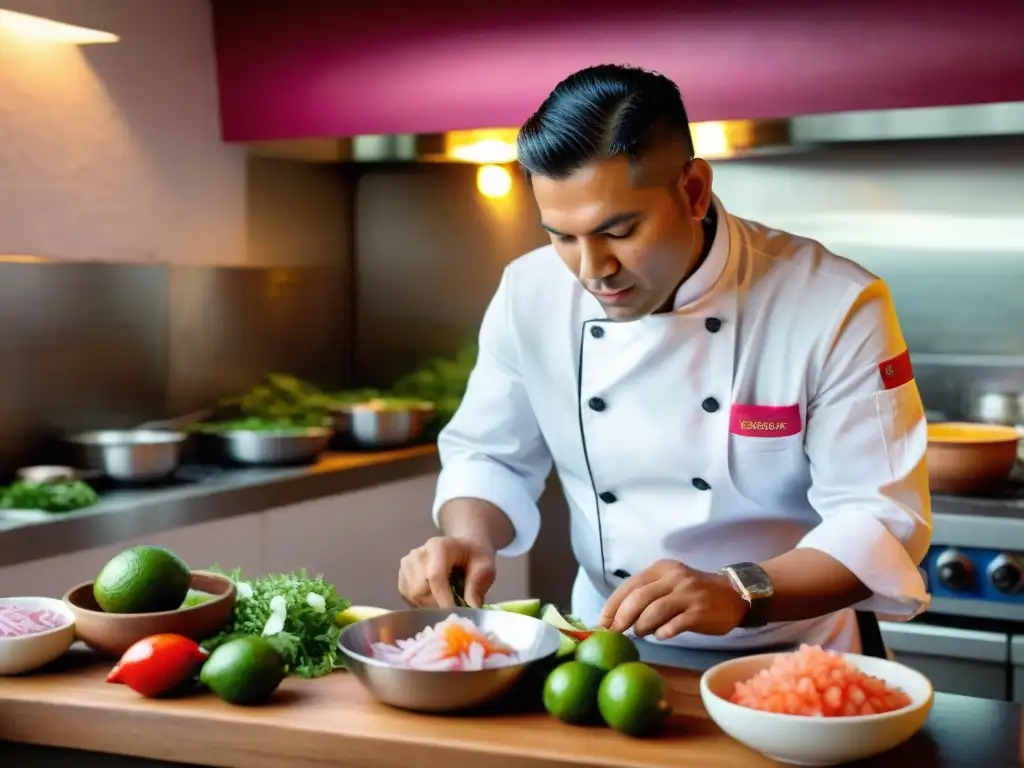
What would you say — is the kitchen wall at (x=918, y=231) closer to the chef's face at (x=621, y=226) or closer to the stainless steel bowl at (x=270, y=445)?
the stainless steel bowl at (x=270, y=445)

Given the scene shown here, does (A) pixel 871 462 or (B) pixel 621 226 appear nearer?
(B) pixel 621 226

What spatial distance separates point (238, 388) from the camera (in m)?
4.23

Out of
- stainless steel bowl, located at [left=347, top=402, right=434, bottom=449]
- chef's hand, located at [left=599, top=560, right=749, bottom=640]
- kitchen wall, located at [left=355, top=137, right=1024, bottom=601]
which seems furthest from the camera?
stainless steel bowl, located at [left=347, top=402, right=434, bottom=449]

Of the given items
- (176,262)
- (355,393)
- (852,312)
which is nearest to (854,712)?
(852,312)

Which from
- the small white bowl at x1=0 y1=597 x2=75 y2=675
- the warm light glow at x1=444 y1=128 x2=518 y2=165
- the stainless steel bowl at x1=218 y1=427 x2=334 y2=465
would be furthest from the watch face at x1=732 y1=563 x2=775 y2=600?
the warm light glow at x1=444 y1=128 x2=518 y2=165

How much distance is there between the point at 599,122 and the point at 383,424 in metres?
2.38

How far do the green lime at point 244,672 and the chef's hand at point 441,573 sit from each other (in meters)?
0.32

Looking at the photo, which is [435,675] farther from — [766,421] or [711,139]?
[711,139]

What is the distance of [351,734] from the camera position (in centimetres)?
149

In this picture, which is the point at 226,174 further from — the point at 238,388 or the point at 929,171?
the point at 929,171

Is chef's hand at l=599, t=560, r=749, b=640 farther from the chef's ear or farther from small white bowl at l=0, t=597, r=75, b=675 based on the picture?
small white bowl at l=0, t=597, r=75, b=675

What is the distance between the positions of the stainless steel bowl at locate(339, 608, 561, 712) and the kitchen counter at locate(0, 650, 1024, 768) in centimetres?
2

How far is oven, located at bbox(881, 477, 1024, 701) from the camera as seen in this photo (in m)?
3.15

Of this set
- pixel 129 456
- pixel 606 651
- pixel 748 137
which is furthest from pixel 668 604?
pixel 748 137
